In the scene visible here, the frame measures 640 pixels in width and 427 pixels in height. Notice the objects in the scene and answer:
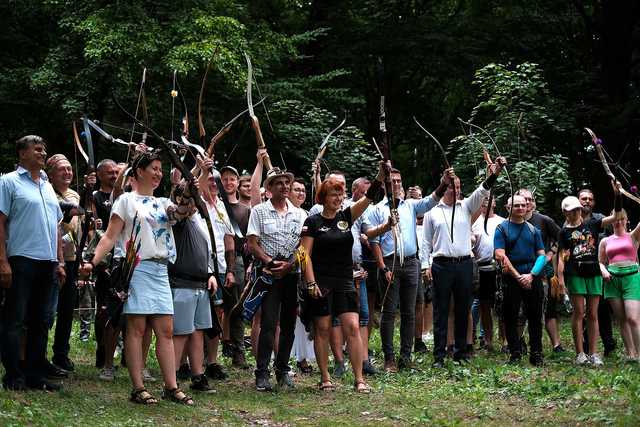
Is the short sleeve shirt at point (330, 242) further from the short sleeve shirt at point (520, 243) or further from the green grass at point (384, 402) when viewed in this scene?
the short sleeve shirt at point (520, 243)

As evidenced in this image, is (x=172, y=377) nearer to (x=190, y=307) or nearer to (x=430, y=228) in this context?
(x=190, y=307)

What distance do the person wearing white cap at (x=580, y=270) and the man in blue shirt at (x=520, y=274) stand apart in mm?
439

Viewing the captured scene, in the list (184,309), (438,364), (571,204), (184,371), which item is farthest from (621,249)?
(184,309)

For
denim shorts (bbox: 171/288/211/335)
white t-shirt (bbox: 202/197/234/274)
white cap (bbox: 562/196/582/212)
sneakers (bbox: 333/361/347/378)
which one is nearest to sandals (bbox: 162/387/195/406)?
denim shorts (bbox: 171/288/211/335)

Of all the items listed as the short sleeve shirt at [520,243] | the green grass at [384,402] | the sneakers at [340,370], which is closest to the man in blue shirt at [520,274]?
the short sleeve shirt at [520,243]

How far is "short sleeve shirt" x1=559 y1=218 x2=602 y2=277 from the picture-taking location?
1070cm

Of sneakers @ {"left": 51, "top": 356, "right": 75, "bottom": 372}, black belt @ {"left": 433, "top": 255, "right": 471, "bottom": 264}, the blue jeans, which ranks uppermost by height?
black belt @ {"left": 433, "top": 255, "right": 471, "bottom": 264}

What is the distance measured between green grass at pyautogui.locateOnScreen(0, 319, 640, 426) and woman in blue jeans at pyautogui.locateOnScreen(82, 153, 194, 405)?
31 centimetres

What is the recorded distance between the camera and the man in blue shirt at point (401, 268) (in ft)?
32.8

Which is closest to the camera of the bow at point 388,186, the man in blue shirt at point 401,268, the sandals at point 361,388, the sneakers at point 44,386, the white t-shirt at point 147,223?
the white t-shirt at point 147,223

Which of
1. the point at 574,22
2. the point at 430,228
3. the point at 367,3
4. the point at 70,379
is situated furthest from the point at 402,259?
the point at 367,3

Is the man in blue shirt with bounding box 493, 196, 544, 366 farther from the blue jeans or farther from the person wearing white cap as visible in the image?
the blue jeans

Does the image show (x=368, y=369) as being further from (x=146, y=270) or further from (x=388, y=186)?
(x=146, y=270)

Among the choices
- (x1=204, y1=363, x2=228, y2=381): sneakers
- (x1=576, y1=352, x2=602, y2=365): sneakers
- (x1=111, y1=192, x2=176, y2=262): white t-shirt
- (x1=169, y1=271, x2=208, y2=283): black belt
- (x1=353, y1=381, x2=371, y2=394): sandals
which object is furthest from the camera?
(x1=576, y1=352, x2=602, y2=365): sneakers
